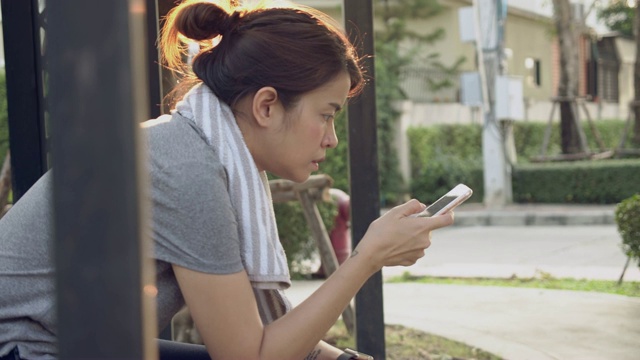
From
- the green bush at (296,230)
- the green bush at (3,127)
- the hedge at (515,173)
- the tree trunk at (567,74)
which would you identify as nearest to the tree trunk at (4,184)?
the green bush at (296,230)

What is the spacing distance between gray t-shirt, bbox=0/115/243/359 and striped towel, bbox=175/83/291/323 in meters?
0.04

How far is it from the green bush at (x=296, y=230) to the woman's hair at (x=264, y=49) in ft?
16.0

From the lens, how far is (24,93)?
3.39 metres

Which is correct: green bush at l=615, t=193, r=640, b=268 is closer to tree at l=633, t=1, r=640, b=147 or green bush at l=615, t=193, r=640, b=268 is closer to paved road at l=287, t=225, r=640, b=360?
paved road at l=287, t=225, r=640, b=360

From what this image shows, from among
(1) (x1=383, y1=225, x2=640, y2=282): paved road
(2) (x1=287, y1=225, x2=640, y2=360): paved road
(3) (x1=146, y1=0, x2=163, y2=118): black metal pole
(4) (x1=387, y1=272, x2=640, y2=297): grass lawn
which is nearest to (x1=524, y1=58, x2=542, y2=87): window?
(1) (x1=383, y1=225, x2=640, y2=282): paved road

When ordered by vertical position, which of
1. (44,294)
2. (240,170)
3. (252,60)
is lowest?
(44,294)

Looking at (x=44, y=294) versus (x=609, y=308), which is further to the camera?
(x=609, y=308)

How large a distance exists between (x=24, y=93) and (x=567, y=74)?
1694 cm

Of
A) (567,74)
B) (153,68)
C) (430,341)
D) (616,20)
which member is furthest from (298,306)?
(616,20)

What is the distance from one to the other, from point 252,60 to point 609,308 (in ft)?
14.3

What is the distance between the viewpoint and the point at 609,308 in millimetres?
5992

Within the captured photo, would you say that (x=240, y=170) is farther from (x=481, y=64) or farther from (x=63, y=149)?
(x=481, y=64)

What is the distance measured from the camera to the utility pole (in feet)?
51.2

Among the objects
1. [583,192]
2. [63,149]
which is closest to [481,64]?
[583,192]
